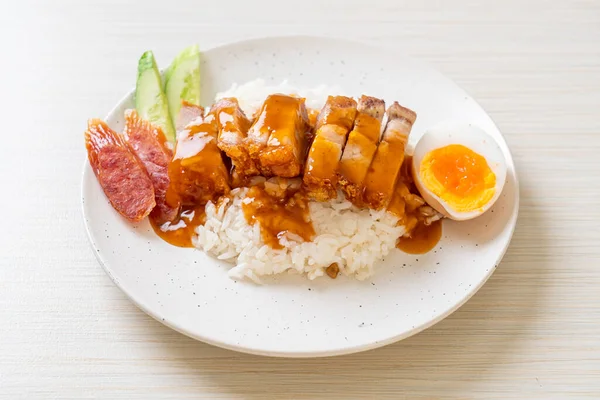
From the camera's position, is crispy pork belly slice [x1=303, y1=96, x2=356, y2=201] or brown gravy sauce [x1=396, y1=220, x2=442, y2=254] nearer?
crispy pork belly slice [x1=303, y1=96, x2=356, y2=201]

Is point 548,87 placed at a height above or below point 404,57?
below

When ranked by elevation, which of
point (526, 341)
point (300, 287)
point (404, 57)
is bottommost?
point (526, 341)

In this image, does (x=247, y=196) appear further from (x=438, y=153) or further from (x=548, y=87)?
(x=548, y=87)

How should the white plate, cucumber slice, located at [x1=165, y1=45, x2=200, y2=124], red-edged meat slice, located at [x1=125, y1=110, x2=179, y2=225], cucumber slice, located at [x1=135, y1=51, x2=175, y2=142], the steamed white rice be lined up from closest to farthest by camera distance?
1. the white plate
2. the steamed white rice
3. red-edged meat slice, located at [x1=125, y1=110, x2=179, y2=225]
4. cucumber slice, located at [x1=135, y1=51, x2=175, y2=142]
5. cucumber slice, located at [x1=165, y1=45, x2=200, y2=124]

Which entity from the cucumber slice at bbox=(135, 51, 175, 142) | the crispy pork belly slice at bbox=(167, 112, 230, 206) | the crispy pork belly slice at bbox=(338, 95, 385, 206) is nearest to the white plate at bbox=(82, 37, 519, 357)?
the cucumber slice at bbox=(135, 51, 175, 142)

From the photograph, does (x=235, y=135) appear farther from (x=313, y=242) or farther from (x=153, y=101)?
(x=153, y=101)

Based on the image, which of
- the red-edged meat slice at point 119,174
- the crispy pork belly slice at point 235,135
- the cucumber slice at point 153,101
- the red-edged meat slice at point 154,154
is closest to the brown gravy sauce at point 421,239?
the crispy pork belly slice at point 235,135

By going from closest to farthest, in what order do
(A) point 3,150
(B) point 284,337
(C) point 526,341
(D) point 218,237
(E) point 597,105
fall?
1. (B) point 284,337
2. (C) point 526,341
3. (D) point 218,237
4. (A) point 3,150
5. (E) point 597,105

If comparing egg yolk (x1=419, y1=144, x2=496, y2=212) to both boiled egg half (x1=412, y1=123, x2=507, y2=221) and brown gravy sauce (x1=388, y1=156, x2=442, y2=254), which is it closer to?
boiled egg half (x1=412, y1=123, x2=507, y2=221)

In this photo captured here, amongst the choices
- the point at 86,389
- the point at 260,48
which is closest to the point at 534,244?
the point at 260,48
